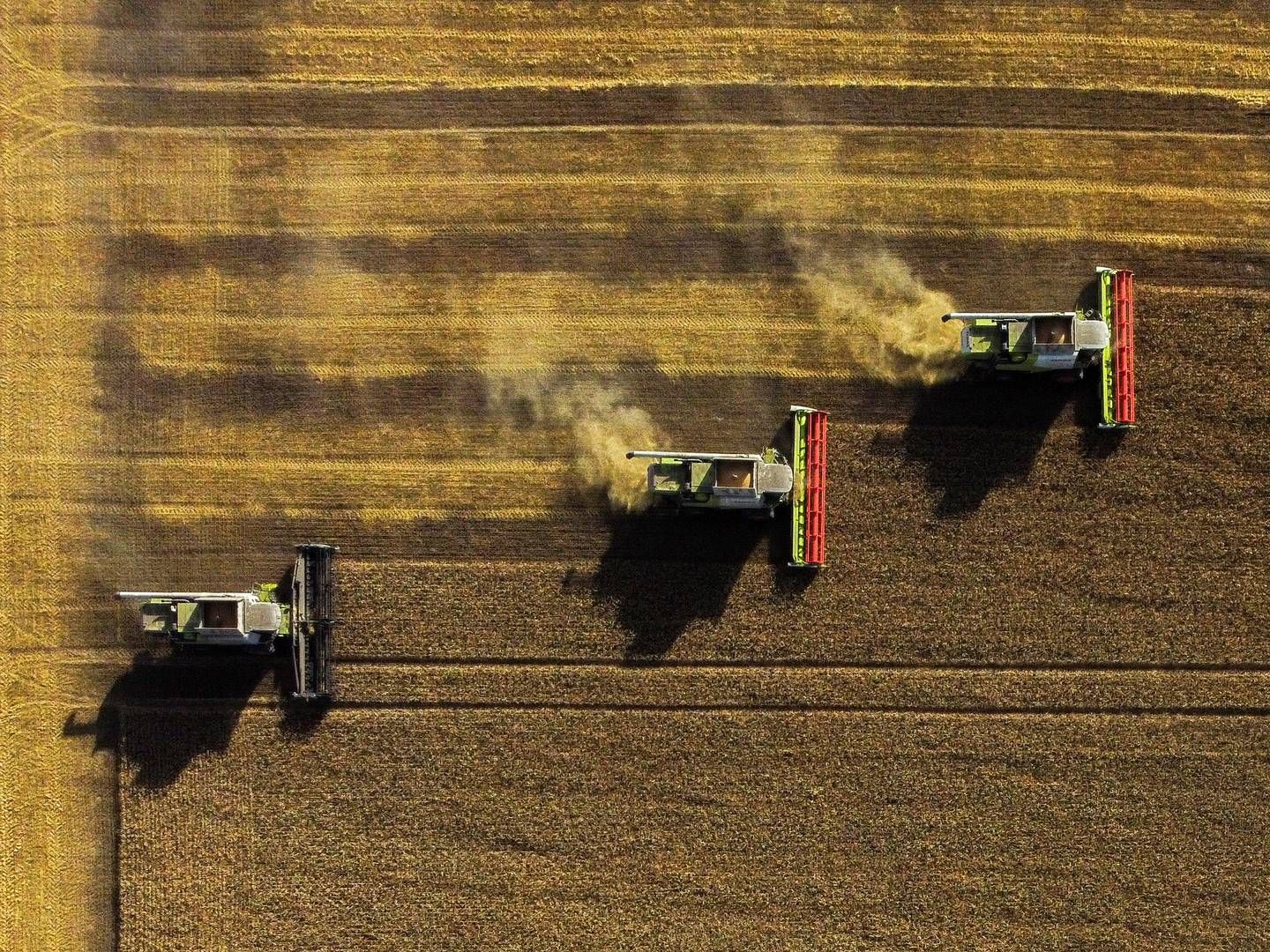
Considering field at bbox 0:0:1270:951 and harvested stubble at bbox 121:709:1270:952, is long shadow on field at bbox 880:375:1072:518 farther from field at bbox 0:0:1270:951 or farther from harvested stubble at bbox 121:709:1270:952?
harvested stubble at bbox 121:709:1270:952

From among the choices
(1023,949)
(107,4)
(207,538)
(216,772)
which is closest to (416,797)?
(216,772)

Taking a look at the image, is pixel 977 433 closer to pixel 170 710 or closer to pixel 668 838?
pixel 668 838

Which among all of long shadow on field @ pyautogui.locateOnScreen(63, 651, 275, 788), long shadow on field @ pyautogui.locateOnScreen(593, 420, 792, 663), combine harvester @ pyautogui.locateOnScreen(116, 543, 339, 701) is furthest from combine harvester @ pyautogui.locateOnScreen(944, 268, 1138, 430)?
long shadow on field @ pyautogui.locateOnScreen(63, 651, 275, 788)

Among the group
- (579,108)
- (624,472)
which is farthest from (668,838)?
(579,108)

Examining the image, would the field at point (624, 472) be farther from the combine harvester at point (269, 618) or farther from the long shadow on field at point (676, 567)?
the combine harvester at point (269, 618)

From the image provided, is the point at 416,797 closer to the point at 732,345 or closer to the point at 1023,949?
the point at 732,345

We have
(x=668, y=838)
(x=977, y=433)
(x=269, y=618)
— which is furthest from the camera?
(x=977, y=433)
